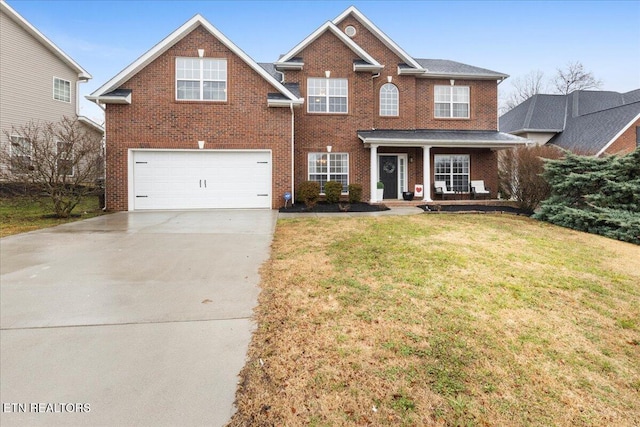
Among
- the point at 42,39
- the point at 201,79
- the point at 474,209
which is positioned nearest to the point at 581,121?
the point at 474,209

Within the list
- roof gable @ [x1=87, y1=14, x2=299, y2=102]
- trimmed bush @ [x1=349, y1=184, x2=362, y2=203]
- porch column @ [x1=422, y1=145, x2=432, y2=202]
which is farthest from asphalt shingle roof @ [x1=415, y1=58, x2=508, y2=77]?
roof gable @ [x1=87, y1=14, x2=299, y2=102]

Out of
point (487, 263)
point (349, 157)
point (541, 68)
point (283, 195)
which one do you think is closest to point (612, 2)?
point (541, 68)

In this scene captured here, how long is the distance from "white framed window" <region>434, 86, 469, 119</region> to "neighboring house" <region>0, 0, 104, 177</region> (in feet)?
60.2

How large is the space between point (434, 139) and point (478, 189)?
153 inches

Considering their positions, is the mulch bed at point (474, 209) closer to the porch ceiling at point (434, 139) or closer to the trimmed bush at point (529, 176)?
the trimmed bush at point (529, 176)

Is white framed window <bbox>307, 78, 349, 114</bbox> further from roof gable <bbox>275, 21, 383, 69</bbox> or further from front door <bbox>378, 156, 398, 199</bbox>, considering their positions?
front door <bbox>378, 156, 398, 199</bbox>

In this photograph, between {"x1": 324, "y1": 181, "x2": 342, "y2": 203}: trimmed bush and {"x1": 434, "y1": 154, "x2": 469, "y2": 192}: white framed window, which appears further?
{"x1": 434, "y1": 154, "x2": 469, "y2": 192}: white framed window

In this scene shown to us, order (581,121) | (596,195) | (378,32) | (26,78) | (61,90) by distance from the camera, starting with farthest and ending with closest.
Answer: (581,121) < (61,90) < (26,78) < (378,32) < (596,195)

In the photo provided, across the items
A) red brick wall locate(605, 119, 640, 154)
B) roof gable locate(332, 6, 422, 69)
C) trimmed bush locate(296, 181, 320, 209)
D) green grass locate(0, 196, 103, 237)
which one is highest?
roof gable locate(332, 6, 422, 69)

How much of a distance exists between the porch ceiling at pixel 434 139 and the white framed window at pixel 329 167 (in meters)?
1.40

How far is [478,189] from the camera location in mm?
16578

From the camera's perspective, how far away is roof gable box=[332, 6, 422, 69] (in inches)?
633

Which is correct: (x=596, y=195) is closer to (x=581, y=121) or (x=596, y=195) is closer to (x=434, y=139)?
(x=434, y=139)

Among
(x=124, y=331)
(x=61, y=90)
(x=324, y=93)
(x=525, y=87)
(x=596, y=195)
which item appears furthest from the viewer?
(x=525, y=87)
